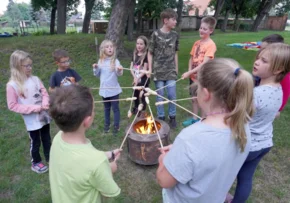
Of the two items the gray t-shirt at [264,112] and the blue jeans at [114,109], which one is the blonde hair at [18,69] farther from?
the gray t-shirt at [264,112]

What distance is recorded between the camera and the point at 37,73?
7734mm

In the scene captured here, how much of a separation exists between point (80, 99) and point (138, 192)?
6.39 ft

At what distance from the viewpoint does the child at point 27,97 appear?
9.25 ft

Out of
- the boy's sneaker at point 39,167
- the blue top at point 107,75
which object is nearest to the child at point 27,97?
the boy's sneaker at point 39,167

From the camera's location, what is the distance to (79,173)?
1.49m

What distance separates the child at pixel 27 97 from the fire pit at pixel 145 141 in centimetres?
124

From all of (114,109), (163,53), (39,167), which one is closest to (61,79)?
(114,109)

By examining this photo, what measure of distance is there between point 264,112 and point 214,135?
0.95 m

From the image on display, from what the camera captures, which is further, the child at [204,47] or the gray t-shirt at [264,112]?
the child at [204,47]

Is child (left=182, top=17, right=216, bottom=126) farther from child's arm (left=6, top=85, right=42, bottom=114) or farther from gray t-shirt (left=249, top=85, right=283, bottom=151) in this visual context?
child's arm (left=6, top=85, right=42, bottom=114)

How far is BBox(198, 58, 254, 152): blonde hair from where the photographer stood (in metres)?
1.26

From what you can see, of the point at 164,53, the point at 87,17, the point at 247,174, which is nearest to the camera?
the point at 247,174

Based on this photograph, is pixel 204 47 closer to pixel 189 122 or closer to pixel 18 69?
pixel 189 122

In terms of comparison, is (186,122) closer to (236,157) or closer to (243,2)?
(236,157)
